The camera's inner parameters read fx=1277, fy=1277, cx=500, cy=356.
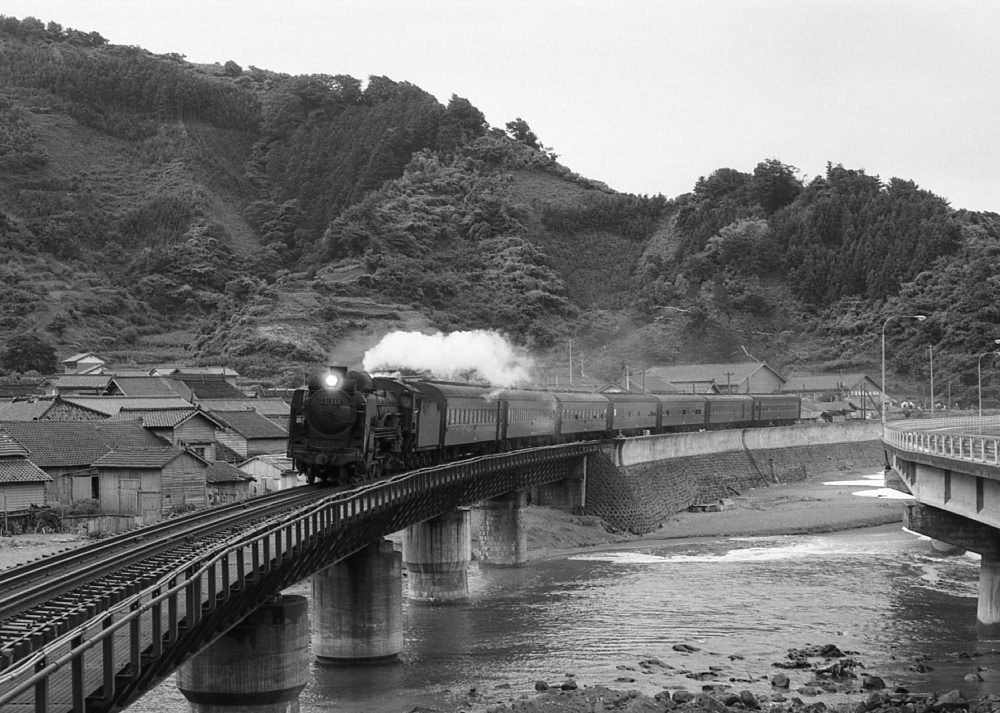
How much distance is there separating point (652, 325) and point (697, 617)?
120 metres

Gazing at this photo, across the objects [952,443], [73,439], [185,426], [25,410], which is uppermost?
[25,410]

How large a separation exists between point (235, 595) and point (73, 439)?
37184 millimetres

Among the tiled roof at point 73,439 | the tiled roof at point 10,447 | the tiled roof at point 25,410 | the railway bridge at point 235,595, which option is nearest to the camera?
the railway bridge at point 235,595

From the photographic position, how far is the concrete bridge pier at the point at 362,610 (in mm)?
34719

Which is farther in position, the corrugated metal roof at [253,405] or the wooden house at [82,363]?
the wooden house at [82,363]

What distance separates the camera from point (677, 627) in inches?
1544

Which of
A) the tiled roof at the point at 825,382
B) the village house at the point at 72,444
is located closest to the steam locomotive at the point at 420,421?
the village house at the point at 72,444

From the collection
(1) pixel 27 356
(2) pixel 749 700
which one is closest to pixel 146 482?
(2) pixel 749 700

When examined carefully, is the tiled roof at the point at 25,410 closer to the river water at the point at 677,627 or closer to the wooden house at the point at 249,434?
the wooden house at the point at 249,434

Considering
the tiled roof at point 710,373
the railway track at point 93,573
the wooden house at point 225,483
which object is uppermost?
the tiled roof at point 710,373

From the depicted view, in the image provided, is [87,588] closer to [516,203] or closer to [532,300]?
[532,300]

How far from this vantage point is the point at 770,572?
50.1 m

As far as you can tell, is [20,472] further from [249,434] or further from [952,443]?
[952,443]

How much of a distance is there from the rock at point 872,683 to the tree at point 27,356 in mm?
94920
